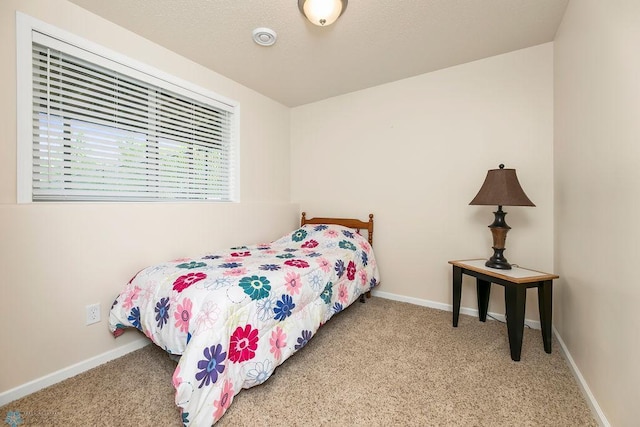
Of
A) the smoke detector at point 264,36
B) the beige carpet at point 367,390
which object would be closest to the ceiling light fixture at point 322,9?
the smoke detector at point 264,36

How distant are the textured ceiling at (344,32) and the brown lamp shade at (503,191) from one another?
1.04 metres

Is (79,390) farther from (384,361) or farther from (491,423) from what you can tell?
(491,423)

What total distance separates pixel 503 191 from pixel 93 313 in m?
2.84

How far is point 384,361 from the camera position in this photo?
68.1 inches

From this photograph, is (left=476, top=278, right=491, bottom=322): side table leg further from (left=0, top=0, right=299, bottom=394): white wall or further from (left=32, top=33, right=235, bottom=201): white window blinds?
(left=32, top=33, right=235, bottom=201): white window blinds

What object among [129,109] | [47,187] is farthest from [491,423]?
[129,109]

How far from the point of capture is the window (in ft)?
5.28

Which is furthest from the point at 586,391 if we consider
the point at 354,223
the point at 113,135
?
the point at 113,135

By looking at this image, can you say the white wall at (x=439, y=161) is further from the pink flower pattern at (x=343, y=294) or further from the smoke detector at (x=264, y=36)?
the smoke detector at (x=264, y=36)

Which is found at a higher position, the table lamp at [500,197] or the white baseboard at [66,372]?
the table lamp at [500,197]

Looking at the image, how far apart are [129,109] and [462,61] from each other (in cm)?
278

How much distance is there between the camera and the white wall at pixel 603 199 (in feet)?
3.36

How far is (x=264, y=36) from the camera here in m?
2.00

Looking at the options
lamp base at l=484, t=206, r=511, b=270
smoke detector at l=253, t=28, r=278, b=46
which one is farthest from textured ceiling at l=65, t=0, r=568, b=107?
lamp base at l=484, t=206, r=511, b=270
